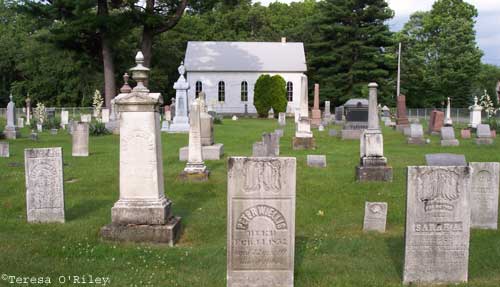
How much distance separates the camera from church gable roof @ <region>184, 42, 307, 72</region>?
51.7 meters

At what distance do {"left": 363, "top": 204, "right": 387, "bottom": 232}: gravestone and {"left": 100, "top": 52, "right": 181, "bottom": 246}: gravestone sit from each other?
115 inches

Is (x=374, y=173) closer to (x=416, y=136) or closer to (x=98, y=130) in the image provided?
(x=416, y=136)

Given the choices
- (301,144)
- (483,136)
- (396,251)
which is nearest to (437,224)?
(396,251)

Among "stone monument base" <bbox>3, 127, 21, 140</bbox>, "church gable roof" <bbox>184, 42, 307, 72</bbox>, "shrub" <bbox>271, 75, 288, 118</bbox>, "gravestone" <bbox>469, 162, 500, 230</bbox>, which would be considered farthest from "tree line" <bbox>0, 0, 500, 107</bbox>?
"gravestone" <bbox>469, 162, 500, 230</bbox>

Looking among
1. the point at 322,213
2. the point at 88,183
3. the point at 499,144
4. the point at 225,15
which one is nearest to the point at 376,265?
the point at 322,213

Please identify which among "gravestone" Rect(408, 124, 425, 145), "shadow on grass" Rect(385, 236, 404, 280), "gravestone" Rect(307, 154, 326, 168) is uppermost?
"gravestone" Rect(408, 124, 425, 145)

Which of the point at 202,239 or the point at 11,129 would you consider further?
the point at 11,129

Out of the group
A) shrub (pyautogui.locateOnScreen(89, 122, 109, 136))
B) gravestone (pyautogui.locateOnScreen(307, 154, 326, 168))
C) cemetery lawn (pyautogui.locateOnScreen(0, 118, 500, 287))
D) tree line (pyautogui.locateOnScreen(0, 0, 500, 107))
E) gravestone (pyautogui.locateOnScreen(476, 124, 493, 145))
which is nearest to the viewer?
cemetery lawn (pyautogui.locateOnScreen(0, 118, 500, 287))

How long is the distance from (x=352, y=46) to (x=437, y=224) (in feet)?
147

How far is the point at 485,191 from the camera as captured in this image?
27.5ft

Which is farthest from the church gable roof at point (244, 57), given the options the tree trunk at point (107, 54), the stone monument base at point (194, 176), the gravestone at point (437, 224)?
the gravestone at point (437, 224)

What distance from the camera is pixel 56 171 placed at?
8.71 metres

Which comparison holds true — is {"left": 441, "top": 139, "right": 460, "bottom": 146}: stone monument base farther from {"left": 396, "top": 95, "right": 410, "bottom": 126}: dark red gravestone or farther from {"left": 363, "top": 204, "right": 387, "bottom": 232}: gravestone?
{"left": 363, "top": 204, "right": 387, "bottom": 232}: gravestone

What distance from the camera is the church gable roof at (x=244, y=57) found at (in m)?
51.7
